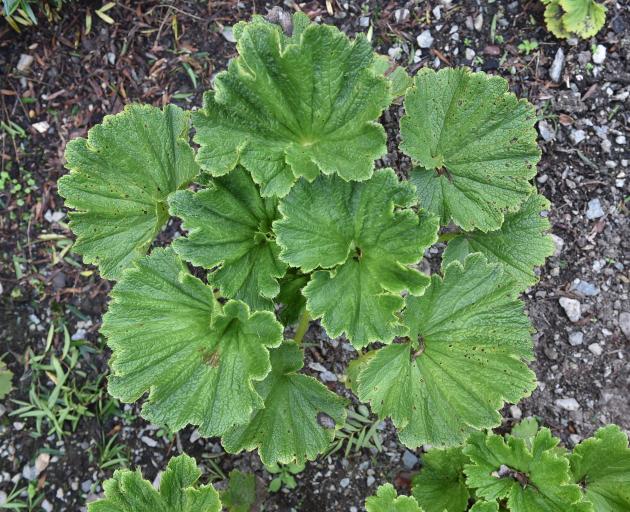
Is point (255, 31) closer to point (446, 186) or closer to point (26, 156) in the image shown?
point (446, 186)

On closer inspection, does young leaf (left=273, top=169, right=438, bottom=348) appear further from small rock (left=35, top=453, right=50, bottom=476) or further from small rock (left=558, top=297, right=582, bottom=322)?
small rock (left=35, top=453, right=50, bottom=476)

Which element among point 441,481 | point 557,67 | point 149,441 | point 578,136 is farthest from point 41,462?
point 557,67

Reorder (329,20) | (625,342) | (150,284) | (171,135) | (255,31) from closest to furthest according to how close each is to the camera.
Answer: (255,31), (150,284), (171,135), (625,342), (329,20)

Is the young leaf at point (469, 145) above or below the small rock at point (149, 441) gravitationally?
above

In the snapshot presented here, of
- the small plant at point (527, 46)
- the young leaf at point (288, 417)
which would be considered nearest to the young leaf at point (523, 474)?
the young leaf at point (288, 417)

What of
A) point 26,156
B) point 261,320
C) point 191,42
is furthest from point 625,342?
point 26,156

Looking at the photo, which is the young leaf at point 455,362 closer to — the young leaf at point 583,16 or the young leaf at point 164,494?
the young leaf at point 164,494

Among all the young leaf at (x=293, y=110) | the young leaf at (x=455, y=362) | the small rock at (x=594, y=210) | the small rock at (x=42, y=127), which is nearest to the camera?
the young leaf at (x=293, y=110)
